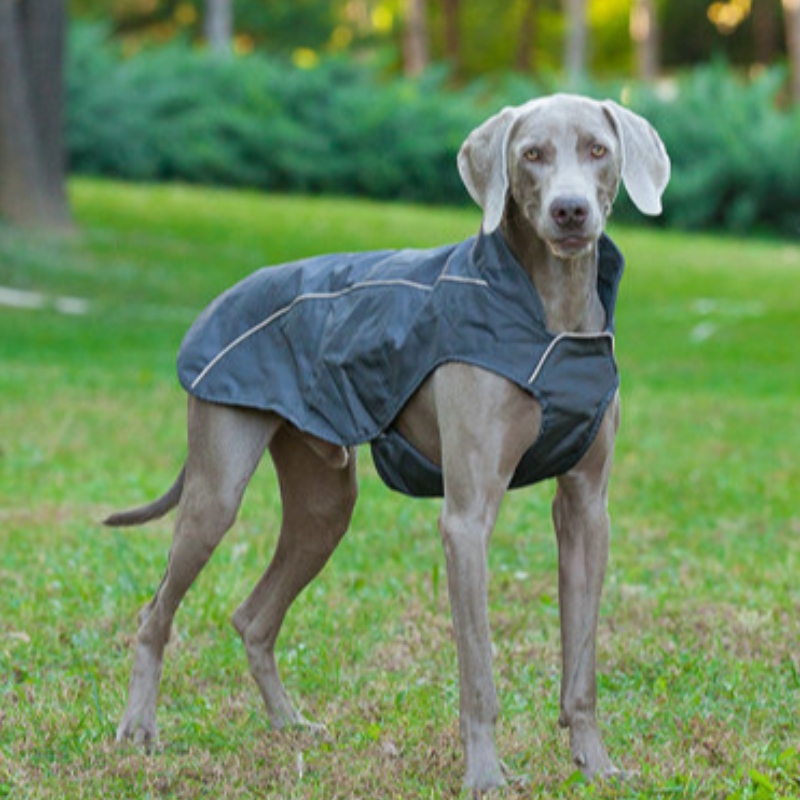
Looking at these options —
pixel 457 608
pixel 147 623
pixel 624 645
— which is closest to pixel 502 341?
pixel 457 608

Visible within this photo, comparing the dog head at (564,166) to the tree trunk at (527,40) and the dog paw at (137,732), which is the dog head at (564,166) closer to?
the dog paw at (137,732)

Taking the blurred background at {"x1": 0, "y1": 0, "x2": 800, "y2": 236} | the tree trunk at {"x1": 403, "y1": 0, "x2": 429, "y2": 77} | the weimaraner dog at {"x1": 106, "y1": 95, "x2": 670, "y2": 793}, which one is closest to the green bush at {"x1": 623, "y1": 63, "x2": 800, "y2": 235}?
the blurred background at {"x1": 0, "y1": 0, "x2": 800, "y2": 236}

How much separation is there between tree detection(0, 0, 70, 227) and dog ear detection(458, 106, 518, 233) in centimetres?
1362

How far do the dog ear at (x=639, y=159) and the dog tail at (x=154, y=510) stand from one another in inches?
68.3

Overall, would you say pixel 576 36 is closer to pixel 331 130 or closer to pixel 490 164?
pixel 331 130

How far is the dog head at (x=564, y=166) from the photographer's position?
4352 millimetres

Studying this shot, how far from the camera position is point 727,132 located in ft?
94.7

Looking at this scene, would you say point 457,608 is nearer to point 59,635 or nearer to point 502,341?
point 502,341

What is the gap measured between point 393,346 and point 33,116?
1433 centimetres

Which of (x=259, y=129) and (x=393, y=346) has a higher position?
(x=393, y=346)

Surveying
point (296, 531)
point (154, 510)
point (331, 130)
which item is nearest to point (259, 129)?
point (331, 130)

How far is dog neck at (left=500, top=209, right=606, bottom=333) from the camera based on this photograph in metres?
4.61

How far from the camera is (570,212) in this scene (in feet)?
14.1

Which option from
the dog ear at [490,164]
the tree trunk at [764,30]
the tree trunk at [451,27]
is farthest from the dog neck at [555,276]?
the tree trunk at [764,30]
